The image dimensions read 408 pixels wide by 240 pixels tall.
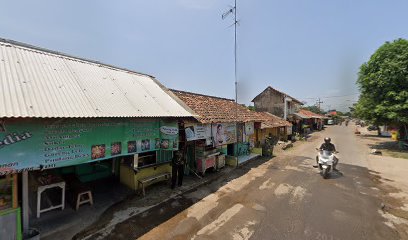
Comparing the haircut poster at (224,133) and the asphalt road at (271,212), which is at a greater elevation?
the haircut poster at (224,133)

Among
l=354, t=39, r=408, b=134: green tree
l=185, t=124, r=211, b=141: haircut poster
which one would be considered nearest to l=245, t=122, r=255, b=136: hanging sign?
l=185, t=124, r=211, b=141: haircut poster

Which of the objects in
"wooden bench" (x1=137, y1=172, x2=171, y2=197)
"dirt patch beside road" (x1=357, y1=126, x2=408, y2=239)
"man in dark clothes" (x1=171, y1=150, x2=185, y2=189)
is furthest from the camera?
"man in dark clothes" (x1=171, y1=150, x2=185, y2=189)

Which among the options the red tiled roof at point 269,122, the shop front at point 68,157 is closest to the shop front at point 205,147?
the shop front at point 68,157

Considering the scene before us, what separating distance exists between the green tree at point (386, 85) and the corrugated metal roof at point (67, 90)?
1990 centimetres

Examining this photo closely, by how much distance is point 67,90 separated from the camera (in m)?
5.84

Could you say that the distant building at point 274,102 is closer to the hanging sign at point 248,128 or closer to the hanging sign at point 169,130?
the hanging sign at point 248,128

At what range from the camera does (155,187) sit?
28.6 feet

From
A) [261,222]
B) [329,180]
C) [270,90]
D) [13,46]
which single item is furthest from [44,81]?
[270,90]

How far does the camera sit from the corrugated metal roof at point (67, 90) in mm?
4734

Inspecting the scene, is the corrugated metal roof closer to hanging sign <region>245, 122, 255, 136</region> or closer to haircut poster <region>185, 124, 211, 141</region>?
haircut poster <region>185, 124, 211, 141</region>

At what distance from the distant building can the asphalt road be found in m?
20.2

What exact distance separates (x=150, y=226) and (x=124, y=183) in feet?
11.6

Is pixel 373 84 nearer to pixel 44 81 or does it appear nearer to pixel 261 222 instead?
pixel 261 222

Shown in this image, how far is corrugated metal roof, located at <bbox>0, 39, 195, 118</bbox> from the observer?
473 cm
